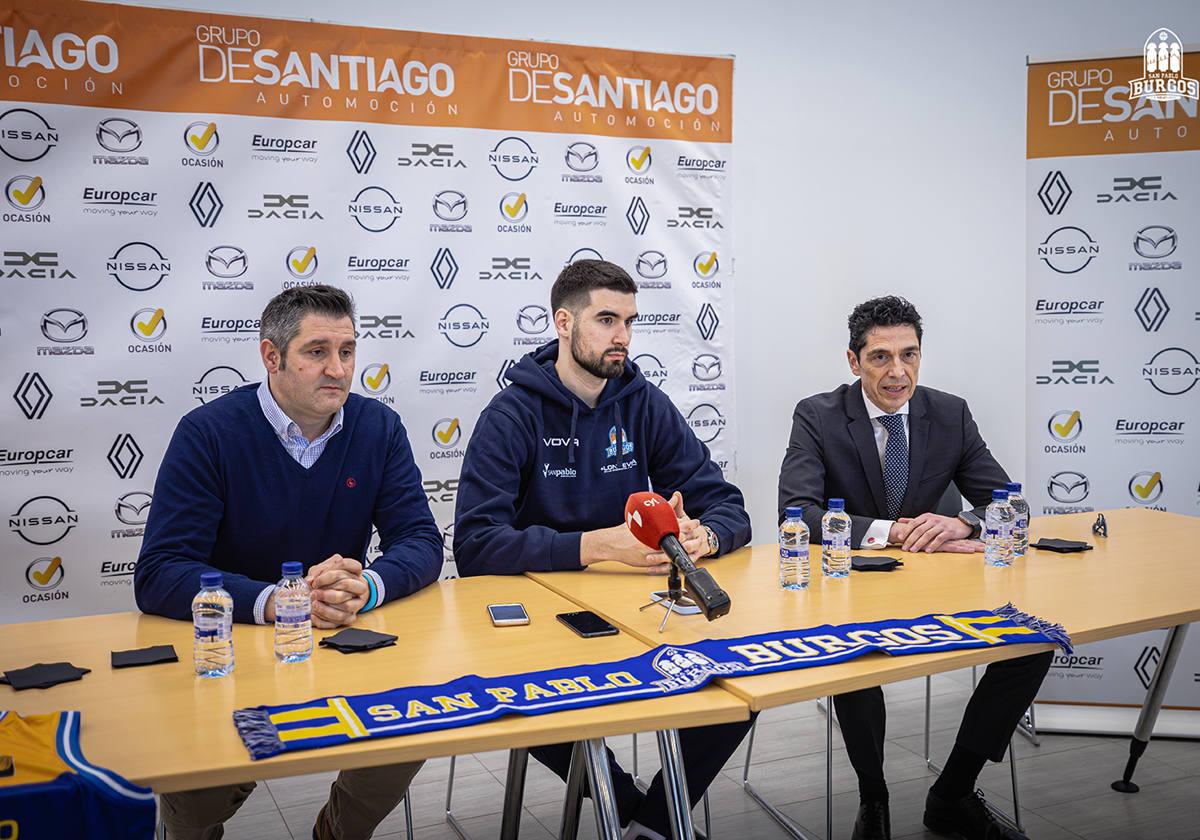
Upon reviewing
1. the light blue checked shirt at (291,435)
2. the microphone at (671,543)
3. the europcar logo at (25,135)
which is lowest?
the microphone at (671,543)

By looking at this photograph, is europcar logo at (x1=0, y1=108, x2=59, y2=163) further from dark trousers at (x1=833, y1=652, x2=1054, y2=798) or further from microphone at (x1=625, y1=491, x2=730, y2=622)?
dark trousers at (x1=833, y1=652, x2=1054, y2=798)

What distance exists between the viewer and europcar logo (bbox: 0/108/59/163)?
3.38m

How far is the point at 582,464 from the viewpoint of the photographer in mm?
2930

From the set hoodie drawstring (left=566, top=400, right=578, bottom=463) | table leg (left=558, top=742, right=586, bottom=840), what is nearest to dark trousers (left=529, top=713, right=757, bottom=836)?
table leg (left=558, top=742, right=586, bottom=840)

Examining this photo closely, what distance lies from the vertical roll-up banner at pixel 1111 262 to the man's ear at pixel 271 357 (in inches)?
112

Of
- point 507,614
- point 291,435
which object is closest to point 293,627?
point 507,614

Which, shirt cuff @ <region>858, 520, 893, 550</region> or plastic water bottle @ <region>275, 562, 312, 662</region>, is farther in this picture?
shirt cuff @ <region>858, 520, 893, 550</region>

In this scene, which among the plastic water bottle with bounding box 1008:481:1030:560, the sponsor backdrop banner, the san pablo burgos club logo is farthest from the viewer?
the sponsor backdrop banner

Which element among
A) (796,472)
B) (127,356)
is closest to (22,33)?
(127,356)

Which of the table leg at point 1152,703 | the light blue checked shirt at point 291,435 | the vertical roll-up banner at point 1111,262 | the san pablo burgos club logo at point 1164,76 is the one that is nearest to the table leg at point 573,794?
the light blue checked shirt at point 291,435

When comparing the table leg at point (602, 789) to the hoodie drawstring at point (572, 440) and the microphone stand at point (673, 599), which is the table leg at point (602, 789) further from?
the hoodie drawstring at point (572, 440)

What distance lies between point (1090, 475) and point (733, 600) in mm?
2387

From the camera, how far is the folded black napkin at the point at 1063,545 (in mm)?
2795

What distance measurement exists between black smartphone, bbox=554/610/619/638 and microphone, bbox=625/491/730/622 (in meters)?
0.17
